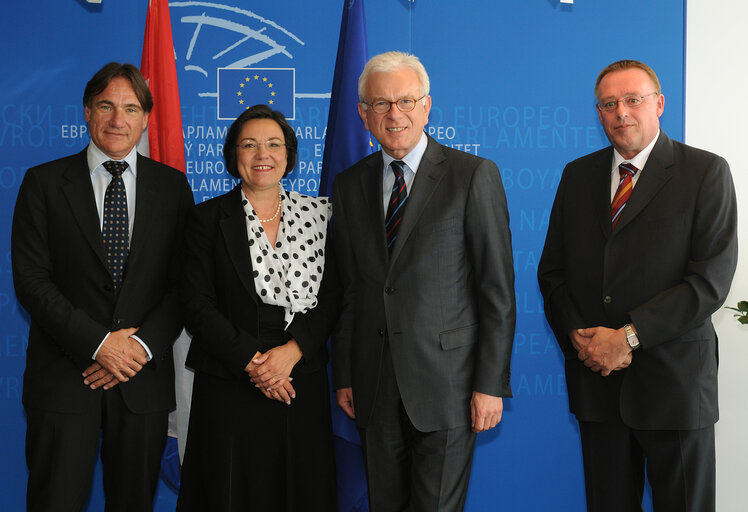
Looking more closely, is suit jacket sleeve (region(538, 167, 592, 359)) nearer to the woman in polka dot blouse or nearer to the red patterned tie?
the red patterned tie

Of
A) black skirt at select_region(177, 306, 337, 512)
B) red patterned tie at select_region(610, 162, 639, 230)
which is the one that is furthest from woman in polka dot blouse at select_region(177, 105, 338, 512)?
red patterned tie at select_region(610, 162, 639, 230)

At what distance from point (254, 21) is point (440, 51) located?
1117 mm

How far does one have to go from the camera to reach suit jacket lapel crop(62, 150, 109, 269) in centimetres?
238

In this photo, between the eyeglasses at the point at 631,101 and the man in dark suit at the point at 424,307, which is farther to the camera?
the eyeglasses at the point at 631,101

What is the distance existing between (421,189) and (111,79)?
134 cm

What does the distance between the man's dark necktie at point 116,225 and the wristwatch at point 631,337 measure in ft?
6.14

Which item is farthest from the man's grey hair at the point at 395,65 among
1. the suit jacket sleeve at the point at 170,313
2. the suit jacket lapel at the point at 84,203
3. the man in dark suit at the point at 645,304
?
the suit jacket lapel at the point at 84,203

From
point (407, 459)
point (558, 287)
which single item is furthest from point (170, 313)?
point (558, 287)

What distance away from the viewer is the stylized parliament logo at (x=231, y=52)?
3729mm

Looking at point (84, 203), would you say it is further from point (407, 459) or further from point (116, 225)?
point (407, 459)

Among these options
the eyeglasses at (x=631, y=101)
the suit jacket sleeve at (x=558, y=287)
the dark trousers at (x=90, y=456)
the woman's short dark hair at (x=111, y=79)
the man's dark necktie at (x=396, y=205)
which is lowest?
the dark trousers at (x=90, y=456)

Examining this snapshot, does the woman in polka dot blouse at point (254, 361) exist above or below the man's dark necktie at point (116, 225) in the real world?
below

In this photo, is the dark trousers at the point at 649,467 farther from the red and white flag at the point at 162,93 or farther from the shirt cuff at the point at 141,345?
the red and white flag at the point at 162,93

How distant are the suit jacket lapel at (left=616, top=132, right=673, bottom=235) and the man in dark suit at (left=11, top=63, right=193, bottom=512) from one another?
1762mm
